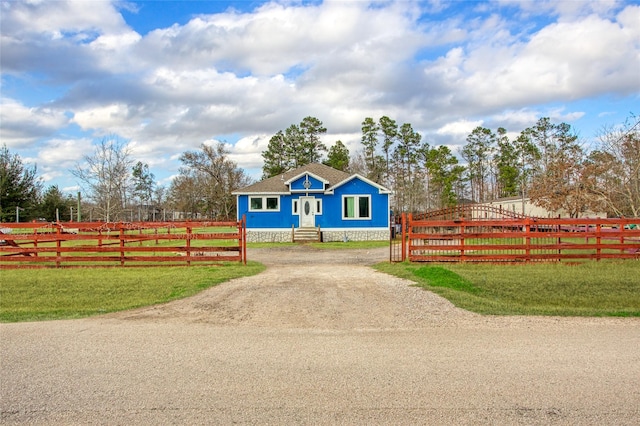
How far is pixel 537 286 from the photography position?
10.7m

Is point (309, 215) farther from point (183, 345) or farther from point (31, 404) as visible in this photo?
point (31, 404)

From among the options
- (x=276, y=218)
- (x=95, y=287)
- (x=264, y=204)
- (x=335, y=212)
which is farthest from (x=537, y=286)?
(x=264, y=204)

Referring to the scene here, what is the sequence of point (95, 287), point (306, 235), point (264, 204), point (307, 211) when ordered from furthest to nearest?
point (264, 204) < point (307, 211) < point (306, 235) < point (95, 287)

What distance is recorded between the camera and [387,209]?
97.5 feet

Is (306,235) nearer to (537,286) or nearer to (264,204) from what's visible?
(264,204)

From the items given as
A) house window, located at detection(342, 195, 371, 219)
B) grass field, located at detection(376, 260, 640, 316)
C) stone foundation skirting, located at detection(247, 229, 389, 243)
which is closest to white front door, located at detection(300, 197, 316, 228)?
stone foundation skirting, located at detection(247, 229, 389, 243)

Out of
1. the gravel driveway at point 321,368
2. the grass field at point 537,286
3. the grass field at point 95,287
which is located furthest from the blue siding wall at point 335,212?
the gravel driveway at point 321,368

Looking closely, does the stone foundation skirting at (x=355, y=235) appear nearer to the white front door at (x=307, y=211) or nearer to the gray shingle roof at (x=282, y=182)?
the white front door at (x=307, y=211)

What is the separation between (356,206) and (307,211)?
3199 mm

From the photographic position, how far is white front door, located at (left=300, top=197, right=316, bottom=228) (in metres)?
29.9

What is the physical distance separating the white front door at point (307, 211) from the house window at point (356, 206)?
2012mm

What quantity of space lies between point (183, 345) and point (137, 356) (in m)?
0.66

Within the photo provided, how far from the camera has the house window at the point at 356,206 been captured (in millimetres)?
29781

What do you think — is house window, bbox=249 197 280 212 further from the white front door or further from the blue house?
the white front door
